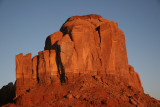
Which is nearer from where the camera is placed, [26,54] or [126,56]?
[26,54]

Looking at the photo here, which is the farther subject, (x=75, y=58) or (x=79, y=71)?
(x=75, y=58)

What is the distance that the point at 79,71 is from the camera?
51.6 m

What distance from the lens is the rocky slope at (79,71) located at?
4766 centimetres

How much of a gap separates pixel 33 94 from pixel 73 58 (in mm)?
8898

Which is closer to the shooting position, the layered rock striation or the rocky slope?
the rocky slope

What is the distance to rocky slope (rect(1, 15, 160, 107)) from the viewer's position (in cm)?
4766

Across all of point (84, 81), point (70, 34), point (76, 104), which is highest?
point (70, 34)

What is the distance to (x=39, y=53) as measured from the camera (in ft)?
177

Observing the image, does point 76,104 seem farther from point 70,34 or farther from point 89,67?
point 70,34

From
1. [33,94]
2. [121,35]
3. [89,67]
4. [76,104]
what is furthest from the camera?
[121,35]

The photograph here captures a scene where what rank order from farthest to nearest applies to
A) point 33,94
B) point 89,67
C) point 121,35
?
point 121,35, point 89,67, point 33,94

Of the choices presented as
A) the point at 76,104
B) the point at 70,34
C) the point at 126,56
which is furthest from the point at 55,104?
the point at 126,56

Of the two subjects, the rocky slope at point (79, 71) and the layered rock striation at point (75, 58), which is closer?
the rocky slope at point (79, 71)

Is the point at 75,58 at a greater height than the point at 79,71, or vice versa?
the point at 75,58
